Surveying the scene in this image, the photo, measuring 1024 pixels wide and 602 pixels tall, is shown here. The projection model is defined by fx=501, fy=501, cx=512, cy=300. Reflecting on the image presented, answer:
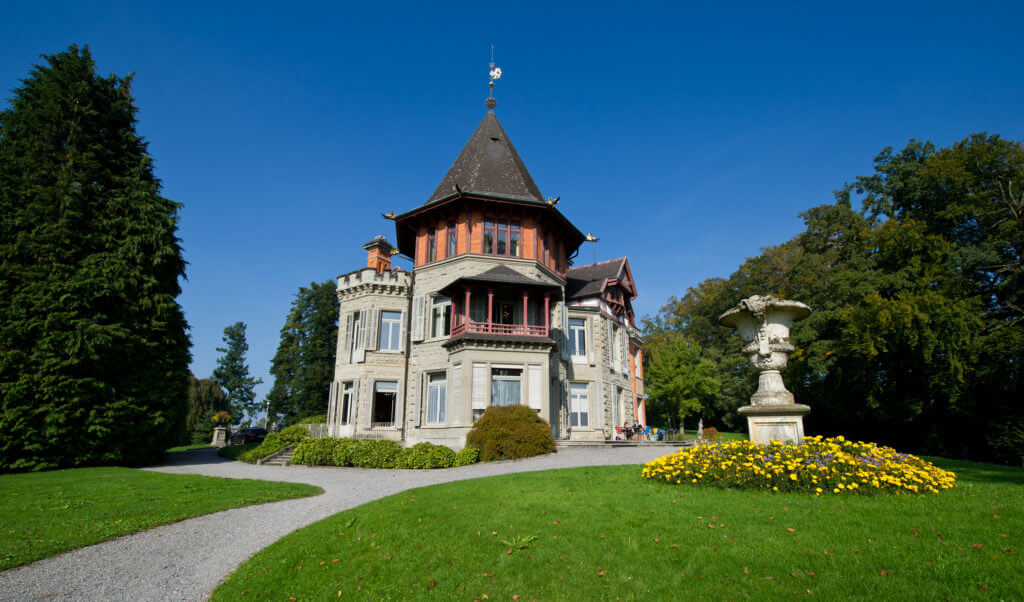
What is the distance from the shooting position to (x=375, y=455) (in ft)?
61.2

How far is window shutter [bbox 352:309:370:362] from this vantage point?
2533cm

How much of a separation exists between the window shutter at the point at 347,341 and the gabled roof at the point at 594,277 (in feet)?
38.7

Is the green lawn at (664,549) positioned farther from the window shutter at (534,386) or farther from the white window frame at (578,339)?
the white window frame at (578,339)

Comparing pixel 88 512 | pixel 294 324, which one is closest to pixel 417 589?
pixel 88 512

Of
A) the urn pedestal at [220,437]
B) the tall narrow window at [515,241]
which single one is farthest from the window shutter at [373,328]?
the urn pedestal at [220,437]

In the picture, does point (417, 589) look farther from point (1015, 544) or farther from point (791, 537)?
point (1015, 544)

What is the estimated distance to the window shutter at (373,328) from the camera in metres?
25.3

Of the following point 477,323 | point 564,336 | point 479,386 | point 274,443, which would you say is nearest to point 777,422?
point 479,386

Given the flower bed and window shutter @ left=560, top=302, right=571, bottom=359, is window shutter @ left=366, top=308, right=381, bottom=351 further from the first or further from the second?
the flower bed

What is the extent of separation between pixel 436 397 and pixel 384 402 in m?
4.33

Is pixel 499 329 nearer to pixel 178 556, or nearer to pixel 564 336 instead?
pixel 564 336

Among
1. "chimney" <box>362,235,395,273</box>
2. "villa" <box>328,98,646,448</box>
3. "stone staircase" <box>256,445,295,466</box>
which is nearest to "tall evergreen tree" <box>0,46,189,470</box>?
"stone staircase" <box>256,445,295,466</box>

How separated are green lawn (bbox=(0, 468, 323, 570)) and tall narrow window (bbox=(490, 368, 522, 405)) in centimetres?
904

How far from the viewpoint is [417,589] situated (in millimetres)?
5738
